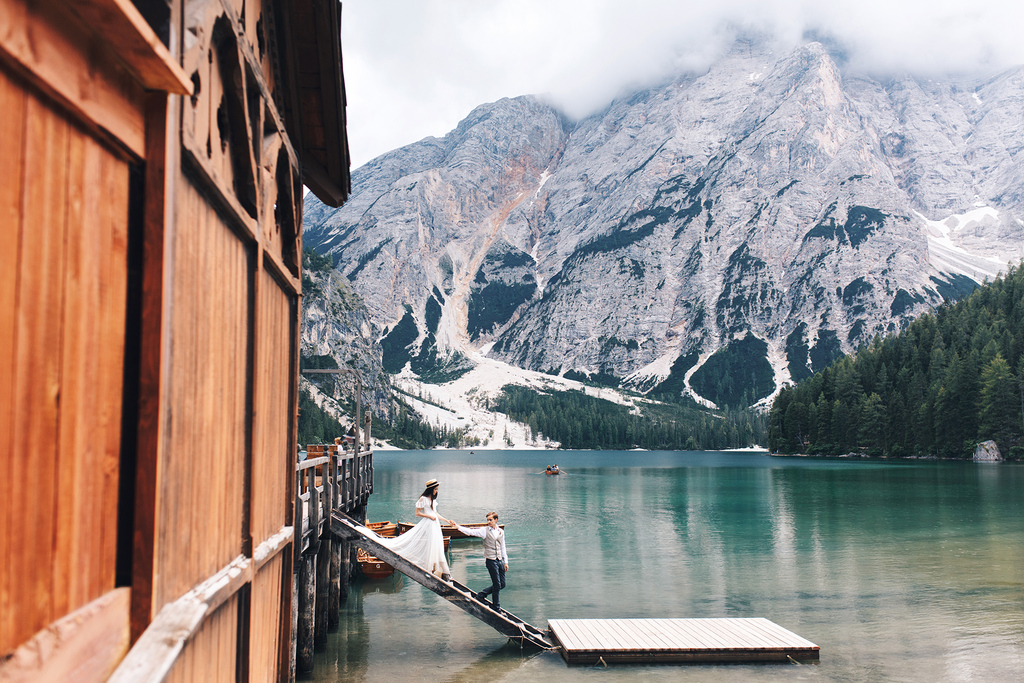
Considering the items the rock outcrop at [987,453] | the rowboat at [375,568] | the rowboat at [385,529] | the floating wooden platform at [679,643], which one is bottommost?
the rock outcrop at [987,453]

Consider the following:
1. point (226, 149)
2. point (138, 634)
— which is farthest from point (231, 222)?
point (138, 634)

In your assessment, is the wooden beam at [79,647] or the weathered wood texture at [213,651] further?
the weathered wood texture at [213,651]

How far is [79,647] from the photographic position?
10.5 ft

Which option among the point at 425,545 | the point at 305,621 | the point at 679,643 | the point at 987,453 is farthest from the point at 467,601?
the point at 987,453


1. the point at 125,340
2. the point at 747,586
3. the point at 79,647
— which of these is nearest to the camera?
the point at 79,647

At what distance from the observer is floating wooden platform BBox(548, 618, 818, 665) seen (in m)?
14.7

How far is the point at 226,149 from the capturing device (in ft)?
20.3

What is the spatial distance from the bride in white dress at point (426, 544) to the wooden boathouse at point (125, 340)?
9608mm

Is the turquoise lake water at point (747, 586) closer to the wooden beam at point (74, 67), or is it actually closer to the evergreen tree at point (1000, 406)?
the wooden beam at point (74, 67)

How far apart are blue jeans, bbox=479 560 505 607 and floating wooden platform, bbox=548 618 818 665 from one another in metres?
1.49

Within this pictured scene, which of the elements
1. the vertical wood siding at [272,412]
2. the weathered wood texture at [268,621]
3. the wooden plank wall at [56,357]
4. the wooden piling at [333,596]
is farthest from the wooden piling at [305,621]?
the wooden plank wall at [56,357]

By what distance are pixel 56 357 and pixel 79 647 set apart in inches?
50.4

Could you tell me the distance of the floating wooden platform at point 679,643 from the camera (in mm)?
14727

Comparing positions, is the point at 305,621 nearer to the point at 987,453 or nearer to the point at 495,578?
the point at 495,578
